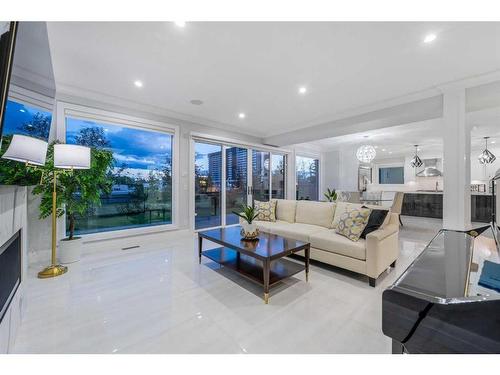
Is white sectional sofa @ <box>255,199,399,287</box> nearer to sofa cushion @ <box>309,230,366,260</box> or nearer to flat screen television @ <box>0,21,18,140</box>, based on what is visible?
sofa cushion @ <box>309,230,366,260</box>

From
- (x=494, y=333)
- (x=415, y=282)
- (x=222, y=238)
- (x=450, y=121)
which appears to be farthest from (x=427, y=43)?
(x=222, y=238)

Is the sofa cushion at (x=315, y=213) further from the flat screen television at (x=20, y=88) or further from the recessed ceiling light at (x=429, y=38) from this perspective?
the flat screen television at (x=20, y=88)

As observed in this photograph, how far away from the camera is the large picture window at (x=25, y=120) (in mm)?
1126

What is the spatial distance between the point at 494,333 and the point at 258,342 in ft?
4.36

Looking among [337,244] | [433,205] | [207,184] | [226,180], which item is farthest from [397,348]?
[433,205]

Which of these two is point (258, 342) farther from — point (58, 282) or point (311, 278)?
point (58, 282)

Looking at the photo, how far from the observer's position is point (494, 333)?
0.63 metres

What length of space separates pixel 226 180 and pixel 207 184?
1.74ft

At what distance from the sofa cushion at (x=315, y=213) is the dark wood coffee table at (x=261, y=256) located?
1097mm

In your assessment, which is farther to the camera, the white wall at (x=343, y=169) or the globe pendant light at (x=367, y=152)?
the white wall at (x=343, y=169)

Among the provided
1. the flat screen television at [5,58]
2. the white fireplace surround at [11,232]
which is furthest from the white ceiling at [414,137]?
the white fireplace surround at [11,232]

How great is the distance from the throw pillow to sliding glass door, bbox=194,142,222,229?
11.6ft

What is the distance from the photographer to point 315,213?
375cm

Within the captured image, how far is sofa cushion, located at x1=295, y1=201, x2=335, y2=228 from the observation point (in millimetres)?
3576
